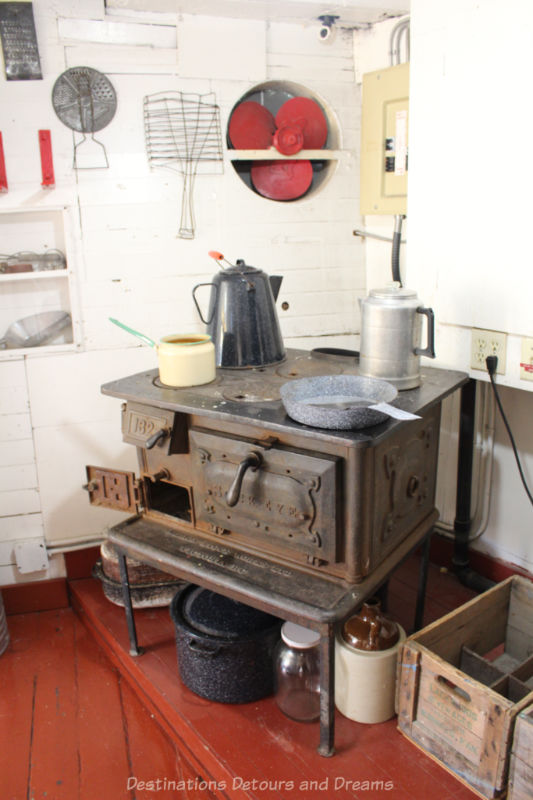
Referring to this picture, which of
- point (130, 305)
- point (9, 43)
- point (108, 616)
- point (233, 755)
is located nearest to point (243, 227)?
point (130, 305)

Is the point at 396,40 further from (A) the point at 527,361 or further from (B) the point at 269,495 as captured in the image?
(B) the point at 269,495

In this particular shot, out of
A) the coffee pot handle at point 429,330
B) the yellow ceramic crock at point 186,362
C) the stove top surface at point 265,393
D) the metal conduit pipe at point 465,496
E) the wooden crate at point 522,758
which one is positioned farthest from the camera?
the metal conduit pipe at point 465,496

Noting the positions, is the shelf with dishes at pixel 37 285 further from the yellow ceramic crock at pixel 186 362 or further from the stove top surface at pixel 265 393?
the yellow ceramic crock at pixel 186 362

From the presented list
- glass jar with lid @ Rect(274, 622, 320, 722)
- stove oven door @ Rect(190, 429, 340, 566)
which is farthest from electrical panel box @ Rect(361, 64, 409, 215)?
glass jar with lid @ Rect(274, 622, 320, 722)

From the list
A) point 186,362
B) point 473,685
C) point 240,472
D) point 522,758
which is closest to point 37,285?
point 186,362

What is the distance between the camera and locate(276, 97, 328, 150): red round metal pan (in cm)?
233

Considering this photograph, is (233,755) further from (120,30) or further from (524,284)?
(120,30)

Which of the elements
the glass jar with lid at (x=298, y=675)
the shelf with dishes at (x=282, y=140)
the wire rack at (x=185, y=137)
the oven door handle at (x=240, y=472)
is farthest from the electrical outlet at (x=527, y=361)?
the wire rack at (x=185, y=137)

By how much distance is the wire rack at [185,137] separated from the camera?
2178 mm

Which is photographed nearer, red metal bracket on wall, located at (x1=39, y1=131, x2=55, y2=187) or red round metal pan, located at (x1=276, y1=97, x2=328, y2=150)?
red metal bracket on wall, located at (x1=39, y1=131, x2=55, y2=187)

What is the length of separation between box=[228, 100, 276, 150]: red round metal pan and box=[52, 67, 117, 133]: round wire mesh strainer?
0.44 metres

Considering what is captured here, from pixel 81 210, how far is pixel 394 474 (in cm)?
144

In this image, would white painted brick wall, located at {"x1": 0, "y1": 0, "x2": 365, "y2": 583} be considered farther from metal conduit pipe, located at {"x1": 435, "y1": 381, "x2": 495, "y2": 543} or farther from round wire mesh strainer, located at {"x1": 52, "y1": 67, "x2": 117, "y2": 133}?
metal conduit pipe, located at {"x1": 435, "y1": 381, "x2": 495, "y2": 543}

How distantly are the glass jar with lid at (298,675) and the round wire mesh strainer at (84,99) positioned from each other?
5.75ft
